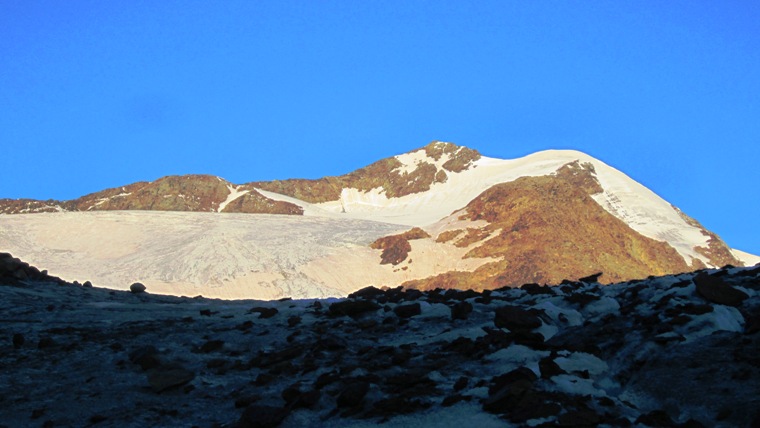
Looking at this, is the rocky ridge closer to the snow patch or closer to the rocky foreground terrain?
the snow patch

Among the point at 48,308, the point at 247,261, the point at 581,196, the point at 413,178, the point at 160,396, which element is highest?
the point at 413,178

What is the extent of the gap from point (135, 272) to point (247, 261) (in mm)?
9501

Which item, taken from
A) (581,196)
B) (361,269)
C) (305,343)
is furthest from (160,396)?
(581,196)

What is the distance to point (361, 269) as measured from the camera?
66750 mm

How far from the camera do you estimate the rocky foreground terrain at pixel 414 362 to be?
8.42m

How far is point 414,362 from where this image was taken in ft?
35.5

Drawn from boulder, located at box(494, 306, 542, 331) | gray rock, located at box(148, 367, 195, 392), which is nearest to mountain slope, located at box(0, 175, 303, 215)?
boulder, located at box(494, 306, 542, 331)

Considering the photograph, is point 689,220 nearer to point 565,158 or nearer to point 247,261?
point 565,158

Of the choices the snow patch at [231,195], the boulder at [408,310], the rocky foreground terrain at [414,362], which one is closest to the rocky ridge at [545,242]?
the snow patch at [231,195]

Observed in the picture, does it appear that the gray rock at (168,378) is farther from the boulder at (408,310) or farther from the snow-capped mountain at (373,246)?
the snow-capped mountain at (373,246)

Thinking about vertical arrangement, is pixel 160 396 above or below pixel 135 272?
below

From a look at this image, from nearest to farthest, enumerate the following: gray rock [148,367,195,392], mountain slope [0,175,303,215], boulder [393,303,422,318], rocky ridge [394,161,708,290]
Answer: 1. gray rock [148,367,195,392]
2. boulder [393,303,422,318]
3. rocky ridge [394,161,708,290]
4. mountain slope [0,175,303,215]

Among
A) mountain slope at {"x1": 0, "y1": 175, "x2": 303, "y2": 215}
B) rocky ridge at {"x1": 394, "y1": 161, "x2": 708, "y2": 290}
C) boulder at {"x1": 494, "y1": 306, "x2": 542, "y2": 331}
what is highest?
mountain slope at {"x1": 0, "y1": 175, "x2": 303, "y2": 215}

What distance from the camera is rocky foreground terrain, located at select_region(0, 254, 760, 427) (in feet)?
27.6
